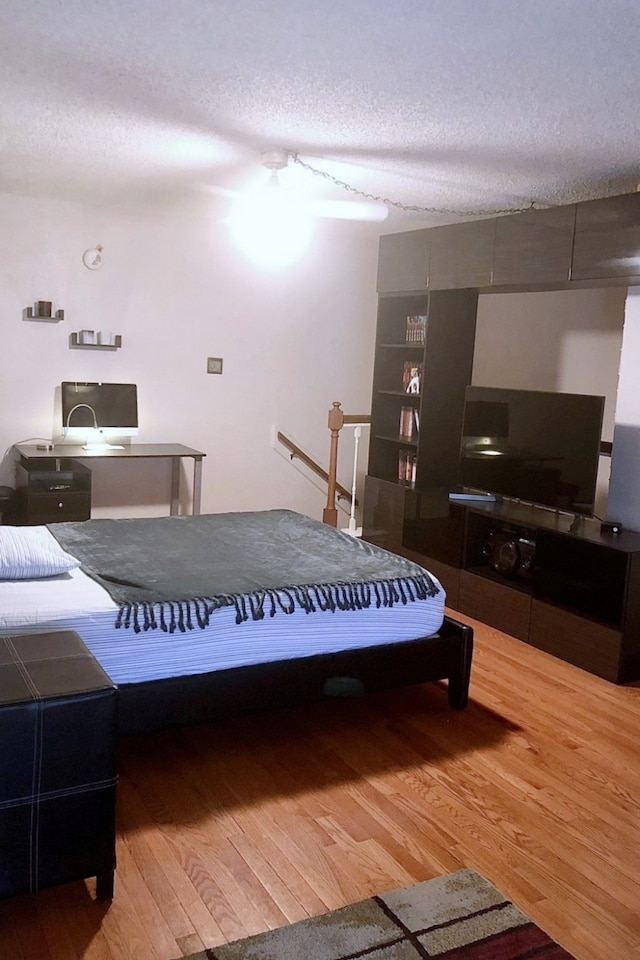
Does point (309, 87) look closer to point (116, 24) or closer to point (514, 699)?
point (116, 24)

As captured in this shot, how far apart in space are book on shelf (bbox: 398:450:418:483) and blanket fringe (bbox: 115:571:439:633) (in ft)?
6.92

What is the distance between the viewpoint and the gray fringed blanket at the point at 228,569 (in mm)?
2805

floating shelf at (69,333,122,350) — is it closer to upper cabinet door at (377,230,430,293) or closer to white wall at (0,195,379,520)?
white wall at (0,195,379,520)

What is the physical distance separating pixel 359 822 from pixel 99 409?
3.80m

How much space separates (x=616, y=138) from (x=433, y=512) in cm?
231

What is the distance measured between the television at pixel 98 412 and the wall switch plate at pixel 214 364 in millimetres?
626

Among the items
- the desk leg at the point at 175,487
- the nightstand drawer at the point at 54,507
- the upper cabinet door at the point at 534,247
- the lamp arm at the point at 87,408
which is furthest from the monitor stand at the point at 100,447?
the upper cabinet door at the point at 534,247

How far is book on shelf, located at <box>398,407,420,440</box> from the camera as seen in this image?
5.36m

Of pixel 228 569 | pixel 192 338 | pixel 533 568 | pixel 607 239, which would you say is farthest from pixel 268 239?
pixel 228 569

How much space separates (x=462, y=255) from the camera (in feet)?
15.5

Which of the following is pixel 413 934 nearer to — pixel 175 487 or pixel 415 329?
pixel 415 329

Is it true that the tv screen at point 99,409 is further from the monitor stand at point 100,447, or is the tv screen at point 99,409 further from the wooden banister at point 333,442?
the wooden banister at point 333,442

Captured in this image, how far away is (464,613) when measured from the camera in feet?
15.3

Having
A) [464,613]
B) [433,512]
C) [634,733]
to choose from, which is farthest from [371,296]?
[634,733]
